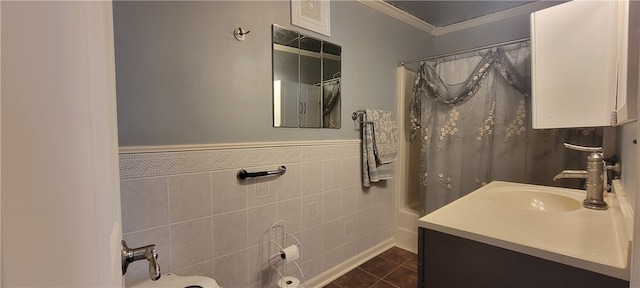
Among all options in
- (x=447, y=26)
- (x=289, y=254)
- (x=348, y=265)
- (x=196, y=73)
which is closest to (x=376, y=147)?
(x=348, y=265)

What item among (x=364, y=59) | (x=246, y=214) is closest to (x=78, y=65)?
(x=246, y=214)

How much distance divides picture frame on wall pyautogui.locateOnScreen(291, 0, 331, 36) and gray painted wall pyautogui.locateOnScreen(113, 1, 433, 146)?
4 cm

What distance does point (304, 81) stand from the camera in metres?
1.75

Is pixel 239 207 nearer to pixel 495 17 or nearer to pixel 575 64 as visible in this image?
pixel 575 64

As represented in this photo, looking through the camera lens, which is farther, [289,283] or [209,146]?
[289,283]

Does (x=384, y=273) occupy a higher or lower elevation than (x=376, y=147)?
lower

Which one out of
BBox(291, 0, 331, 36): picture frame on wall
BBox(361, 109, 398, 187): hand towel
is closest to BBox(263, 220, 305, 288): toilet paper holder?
BBox(361, 109, 398, 187): hand towel

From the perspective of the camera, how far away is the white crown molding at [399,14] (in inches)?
85.9

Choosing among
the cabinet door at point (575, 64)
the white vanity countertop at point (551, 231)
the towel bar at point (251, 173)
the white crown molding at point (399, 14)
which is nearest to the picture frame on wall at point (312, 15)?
the white crown molding at point (399, 14)

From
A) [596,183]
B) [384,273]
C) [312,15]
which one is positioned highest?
[312,15]

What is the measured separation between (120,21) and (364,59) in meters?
1.61

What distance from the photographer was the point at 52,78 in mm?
213

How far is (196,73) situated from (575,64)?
1.79 m

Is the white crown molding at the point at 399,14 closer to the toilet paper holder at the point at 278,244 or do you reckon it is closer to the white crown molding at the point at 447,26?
the white crown molding at the point at 447,26
